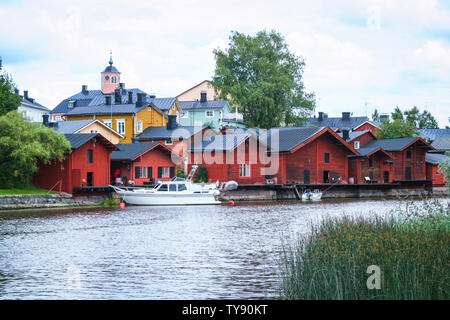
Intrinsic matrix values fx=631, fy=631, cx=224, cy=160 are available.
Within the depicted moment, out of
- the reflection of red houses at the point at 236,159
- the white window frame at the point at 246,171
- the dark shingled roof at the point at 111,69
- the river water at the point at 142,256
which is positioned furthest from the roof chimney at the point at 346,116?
the river water at the point at 142,256

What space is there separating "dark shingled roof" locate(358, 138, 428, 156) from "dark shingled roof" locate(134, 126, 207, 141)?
64.4 ft

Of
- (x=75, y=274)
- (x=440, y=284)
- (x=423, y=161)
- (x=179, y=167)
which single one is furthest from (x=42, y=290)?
(x=423, y=161)

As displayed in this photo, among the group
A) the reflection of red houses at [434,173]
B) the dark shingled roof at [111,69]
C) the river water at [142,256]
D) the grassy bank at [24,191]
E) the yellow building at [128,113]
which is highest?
the dark shingled roof at [111,69]

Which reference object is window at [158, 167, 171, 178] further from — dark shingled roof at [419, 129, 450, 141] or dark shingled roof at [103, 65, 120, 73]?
dark shingled roof at [103, 65, 120, 73]

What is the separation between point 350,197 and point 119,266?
47462 millimetres

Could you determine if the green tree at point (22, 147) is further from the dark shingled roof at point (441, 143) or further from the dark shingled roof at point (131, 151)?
the dark shingled roof at point (441, 143)

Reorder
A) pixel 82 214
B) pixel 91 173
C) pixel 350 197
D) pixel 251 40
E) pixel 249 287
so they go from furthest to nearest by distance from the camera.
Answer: pixel 251 40 < pixel 350 197 < pixel 91 173 < pixel 82 214 < pixel 249 287

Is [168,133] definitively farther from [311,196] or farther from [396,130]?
[396,130]

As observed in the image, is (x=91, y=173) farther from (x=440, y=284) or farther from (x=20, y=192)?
(x=440, y=284)

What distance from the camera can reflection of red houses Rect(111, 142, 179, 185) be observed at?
5819 cm

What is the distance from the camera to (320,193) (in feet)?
192

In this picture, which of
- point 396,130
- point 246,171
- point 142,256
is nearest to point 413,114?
point 396,130

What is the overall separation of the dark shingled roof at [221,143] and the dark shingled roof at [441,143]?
4036 cm

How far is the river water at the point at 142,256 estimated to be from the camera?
15.9m
